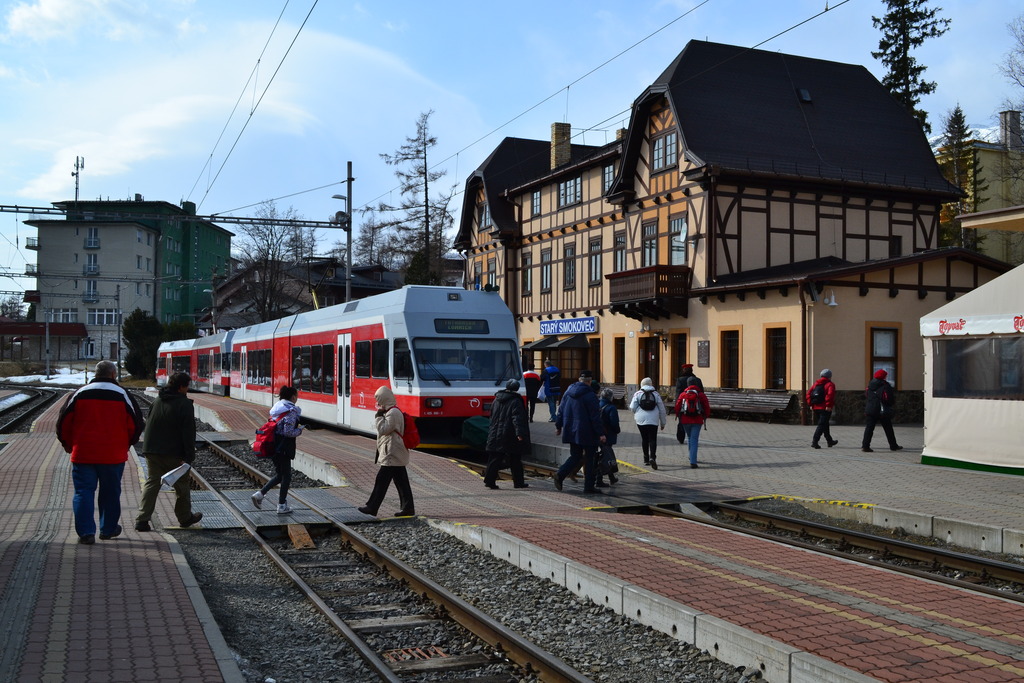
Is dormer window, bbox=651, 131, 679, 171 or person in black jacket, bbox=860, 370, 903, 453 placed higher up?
dormer window, bbox=651, 131, 679, 171

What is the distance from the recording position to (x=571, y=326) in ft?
124

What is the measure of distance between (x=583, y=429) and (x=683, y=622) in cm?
677

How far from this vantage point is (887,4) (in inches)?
1658

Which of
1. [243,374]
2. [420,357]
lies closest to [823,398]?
[420,357]

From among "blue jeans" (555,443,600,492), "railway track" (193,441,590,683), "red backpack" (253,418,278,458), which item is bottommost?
"railway track" (193,441,590,683)

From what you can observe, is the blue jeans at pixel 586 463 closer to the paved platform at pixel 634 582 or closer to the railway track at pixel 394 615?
the paved platform at pixel 634 582

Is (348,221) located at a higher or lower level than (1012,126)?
lower

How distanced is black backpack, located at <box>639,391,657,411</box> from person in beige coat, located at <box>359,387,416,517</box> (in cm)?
631

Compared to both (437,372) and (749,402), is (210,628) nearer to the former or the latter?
→ (437,372)

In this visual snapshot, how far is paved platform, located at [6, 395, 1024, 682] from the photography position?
18.1 ft

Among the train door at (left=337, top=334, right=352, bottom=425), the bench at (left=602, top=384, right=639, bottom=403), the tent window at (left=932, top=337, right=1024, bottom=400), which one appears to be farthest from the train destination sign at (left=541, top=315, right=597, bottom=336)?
the tent window at (left=932, top=337, right=1024, bottom=400)

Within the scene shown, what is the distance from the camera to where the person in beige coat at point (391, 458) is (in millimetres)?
11031

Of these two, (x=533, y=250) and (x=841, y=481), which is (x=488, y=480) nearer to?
(x=841, y=481)

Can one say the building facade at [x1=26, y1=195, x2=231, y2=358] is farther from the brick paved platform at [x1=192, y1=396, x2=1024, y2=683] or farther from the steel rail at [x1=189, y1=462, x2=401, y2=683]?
the steel rail at [x1=189, y1=462, x2=401, y2=683]
